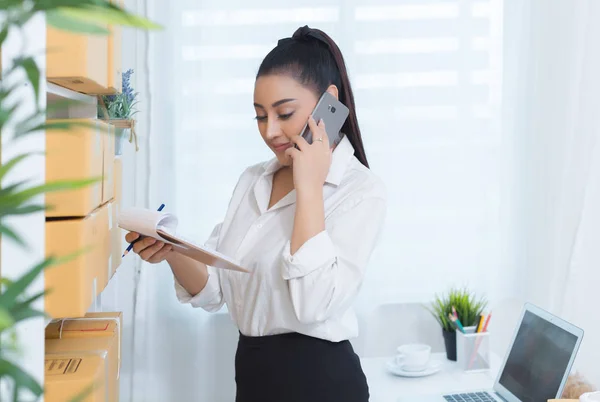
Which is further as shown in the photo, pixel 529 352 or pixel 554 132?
pixel 554 132

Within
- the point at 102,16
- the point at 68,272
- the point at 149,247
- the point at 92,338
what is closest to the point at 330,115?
the point at 149,247

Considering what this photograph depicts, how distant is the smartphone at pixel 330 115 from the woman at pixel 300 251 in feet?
0.06

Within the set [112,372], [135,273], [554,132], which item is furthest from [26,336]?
[554,132]

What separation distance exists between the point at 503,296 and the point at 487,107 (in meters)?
0.65

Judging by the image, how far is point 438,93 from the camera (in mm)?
2471

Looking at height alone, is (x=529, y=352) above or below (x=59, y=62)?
below

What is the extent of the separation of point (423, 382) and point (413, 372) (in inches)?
2.0

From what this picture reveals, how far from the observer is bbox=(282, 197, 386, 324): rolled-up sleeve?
1361 millimetres

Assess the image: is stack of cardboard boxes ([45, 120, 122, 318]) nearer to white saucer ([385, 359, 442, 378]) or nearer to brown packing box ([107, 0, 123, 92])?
brown packing box ([107, 0, 123, 92])

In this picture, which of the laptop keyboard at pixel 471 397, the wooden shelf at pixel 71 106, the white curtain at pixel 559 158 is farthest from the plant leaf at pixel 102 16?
the white curtain at pixel 559 158

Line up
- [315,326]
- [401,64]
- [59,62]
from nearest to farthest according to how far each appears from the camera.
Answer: [59,62] < [315,326] < [401,64]

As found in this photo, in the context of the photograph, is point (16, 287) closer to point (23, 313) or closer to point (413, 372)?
point (23, 313)

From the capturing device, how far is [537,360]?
1.70 m

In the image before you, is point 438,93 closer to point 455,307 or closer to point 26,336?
point 455,307
